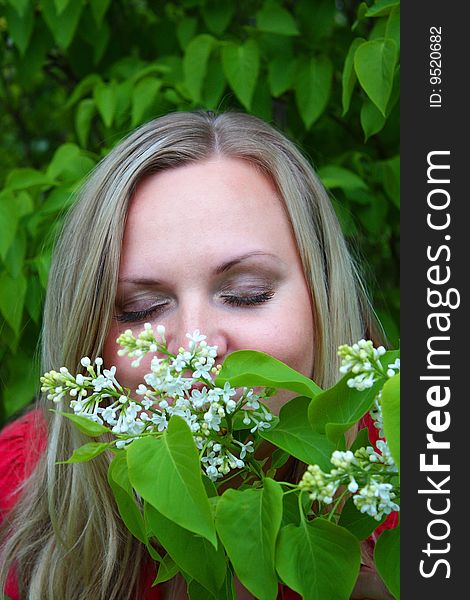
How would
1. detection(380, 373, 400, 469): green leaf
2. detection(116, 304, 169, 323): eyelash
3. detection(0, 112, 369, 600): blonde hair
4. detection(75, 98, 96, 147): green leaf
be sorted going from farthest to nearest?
detection(75, 98, 96, 147): green leaf, detection(0, 112, 369, 600): blonde hair, detection(116, 304, 169, 323): eyelash, detection(380, 373, 400, 469): green leaf

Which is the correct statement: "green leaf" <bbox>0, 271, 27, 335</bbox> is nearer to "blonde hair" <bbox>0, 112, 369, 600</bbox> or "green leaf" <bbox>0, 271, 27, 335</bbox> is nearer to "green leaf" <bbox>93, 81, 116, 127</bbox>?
"blonde hair" <bbox>0, 112, 369, 600</bbox>

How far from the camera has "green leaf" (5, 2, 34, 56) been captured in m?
1.91

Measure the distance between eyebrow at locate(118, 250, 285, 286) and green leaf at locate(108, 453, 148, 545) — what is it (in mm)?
403

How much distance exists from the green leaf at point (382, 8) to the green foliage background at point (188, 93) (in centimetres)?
3

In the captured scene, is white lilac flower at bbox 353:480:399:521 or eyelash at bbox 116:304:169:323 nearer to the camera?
white lilac flower at bbox 353:480:399:521

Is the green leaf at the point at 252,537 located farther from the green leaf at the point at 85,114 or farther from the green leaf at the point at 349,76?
the green leaf at the point at 85,114

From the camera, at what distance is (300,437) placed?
845mm

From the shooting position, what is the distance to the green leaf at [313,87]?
5.91 ft

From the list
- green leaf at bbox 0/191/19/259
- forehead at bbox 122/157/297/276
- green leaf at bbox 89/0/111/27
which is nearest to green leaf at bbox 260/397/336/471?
forehead at bbox 122/157/297/276

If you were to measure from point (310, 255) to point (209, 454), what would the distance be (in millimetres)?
553

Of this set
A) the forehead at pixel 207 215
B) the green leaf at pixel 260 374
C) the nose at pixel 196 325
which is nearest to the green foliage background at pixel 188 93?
the forehead at pixel 207 215

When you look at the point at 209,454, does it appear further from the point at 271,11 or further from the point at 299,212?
the point at 271,11

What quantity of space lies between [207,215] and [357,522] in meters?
0.55

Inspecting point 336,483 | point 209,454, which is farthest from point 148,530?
point 336,483
